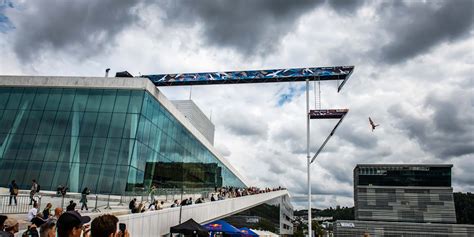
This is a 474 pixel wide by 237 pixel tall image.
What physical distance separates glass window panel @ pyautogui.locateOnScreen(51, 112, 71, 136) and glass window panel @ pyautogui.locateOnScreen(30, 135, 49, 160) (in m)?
0.87

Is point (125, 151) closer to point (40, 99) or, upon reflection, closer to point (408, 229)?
point (40, 99)

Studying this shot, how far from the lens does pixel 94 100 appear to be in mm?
30422

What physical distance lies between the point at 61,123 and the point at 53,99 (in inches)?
107

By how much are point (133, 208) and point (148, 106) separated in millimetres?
16270

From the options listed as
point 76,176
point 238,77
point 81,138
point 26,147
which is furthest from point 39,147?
point 238,77

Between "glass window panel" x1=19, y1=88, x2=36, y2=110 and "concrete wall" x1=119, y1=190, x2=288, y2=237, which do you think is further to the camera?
"glass window panel" x1=19, y1=88, x2=36, y2=110

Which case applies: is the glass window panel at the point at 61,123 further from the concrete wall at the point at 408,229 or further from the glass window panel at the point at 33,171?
the concrete wall at the point at 408,229

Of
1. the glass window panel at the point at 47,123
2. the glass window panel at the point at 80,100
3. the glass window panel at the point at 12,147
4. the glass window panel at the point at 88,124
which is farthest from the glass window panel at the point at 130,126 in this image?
the glass window panel at the point at 12,147

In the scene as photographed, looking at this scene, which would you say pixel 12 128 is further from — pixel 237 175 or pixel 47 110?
pixel 237 175

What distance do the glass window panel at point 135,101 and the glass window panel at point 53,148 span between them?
19.2ft

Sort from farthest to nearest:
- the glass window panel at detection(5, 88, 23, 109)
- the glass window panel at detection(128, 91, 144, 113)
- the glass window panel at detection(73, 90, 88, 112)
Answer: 1. the glass window panel at detection(5, 88, 23, 109)
2. the glass window panel at detection(73, 90, 88, 112)
3. the glass window panel at detection(128, 91, 144, 113)

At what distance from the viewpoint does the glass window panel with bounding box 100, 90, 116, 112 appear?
29.9 m

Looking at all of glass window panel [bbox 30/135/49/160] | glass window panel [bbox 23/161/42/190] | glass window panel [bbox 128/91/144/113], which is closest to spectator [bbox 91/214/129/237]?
glass window panel [bbox 128/91/144/113]

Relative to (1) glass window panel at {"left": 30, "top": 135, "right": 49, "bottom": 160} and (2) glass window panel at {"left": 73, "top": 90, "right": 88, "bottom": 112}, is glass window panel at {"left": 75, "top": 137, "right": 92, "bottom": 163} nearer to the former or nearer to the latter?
(1) glass window panel at {"left": 30, "top": 135, "right": 49, "bottom": 160}
